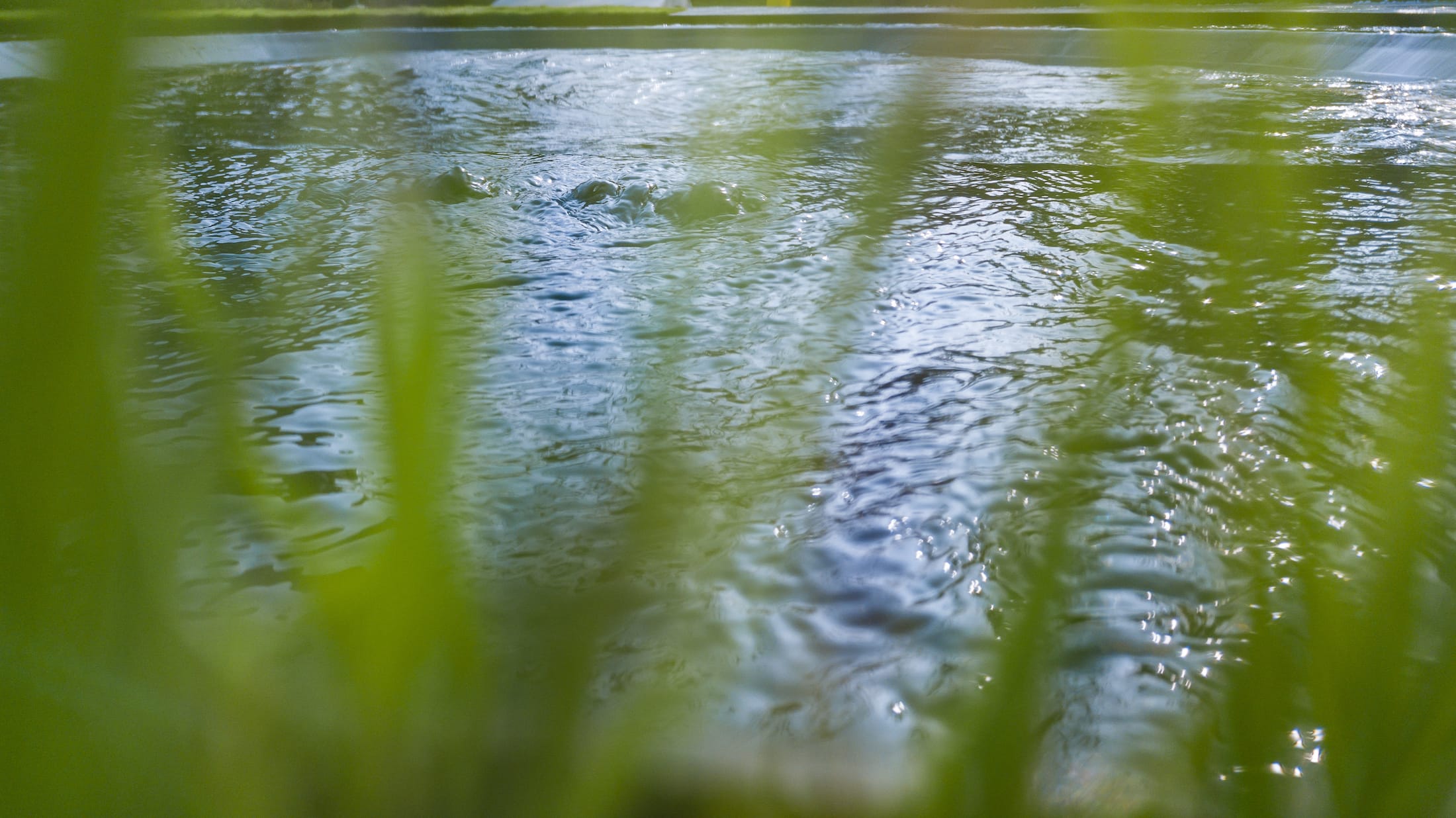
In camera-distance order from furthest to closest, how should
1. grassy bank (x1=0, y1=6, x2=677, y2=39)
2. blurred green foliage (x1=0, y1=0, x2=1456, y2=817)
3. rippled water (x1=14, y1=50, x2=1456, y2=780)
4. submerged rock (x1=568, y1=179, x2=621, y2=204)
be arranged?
grassy bank (x1=0, y1=6, x2=677, y2=39)
submerged rock (x1=568, y1=179, x2=621, y2=204)
rippled water (x1=14, y1=50, x2=1456, y2=780)
blurred green foliage (x1=0, y1=0, x2=1456, y2=817)

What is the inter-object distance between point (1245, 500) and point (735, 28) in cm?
507

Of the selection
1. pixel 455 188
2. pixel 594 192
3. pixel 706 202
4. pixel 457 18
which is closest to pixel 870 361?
pixel 706 202

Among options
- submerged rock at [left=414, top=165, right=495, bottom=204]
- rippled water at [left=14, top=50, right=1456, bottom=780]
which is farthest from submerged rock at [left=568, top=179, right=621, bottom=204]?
submerged rock at [left=414, top=165, right=495, bottom=204]

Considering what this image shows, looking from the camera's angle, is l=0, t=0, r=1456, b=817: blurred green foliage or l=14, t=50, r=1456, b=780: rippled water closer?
l=0, t=0, r=1456, b=817: blurred green foliage

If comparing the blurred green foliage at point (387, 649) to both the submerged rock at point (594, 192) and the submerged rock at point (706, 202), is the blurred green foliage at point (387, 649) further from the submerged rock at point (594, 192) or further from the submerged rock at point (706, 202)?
the submerged rock at point (594, 192)

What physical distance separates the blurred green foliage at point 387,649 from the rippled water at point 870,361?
0.9 inches

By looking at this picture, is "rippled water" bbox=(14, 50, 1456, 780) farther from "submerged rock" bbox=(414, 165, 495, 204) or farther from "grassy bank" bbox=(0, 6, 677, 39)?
"grassy bank" bbox=(0, 6, 677, 39)

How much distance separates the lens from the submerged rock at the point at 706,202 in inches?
78.3

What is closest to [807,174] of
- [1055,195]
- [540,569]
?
[1055,195]

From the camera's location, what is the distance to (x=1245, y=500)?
952 mm

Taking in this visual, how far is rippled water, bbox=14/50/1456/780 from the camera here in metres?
0.66

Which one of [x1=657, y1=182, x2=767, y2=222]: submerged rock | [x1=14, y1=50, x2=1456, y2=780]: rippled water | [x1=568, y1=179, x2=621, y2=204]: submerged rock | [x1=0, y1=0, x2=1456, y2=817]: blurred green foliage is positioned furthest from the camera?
[x1=568, y1=179, x2=621, y2=204]: submerged rock

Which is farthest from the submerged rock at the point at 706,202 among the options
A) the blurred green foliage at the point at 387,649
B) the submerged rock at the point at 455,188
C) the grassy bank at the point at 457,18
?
the grassy bank at the point at 457,18

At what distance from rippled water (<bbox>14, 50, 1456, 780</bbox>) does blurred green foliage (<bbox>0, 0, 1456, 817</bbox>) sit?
2 cm
